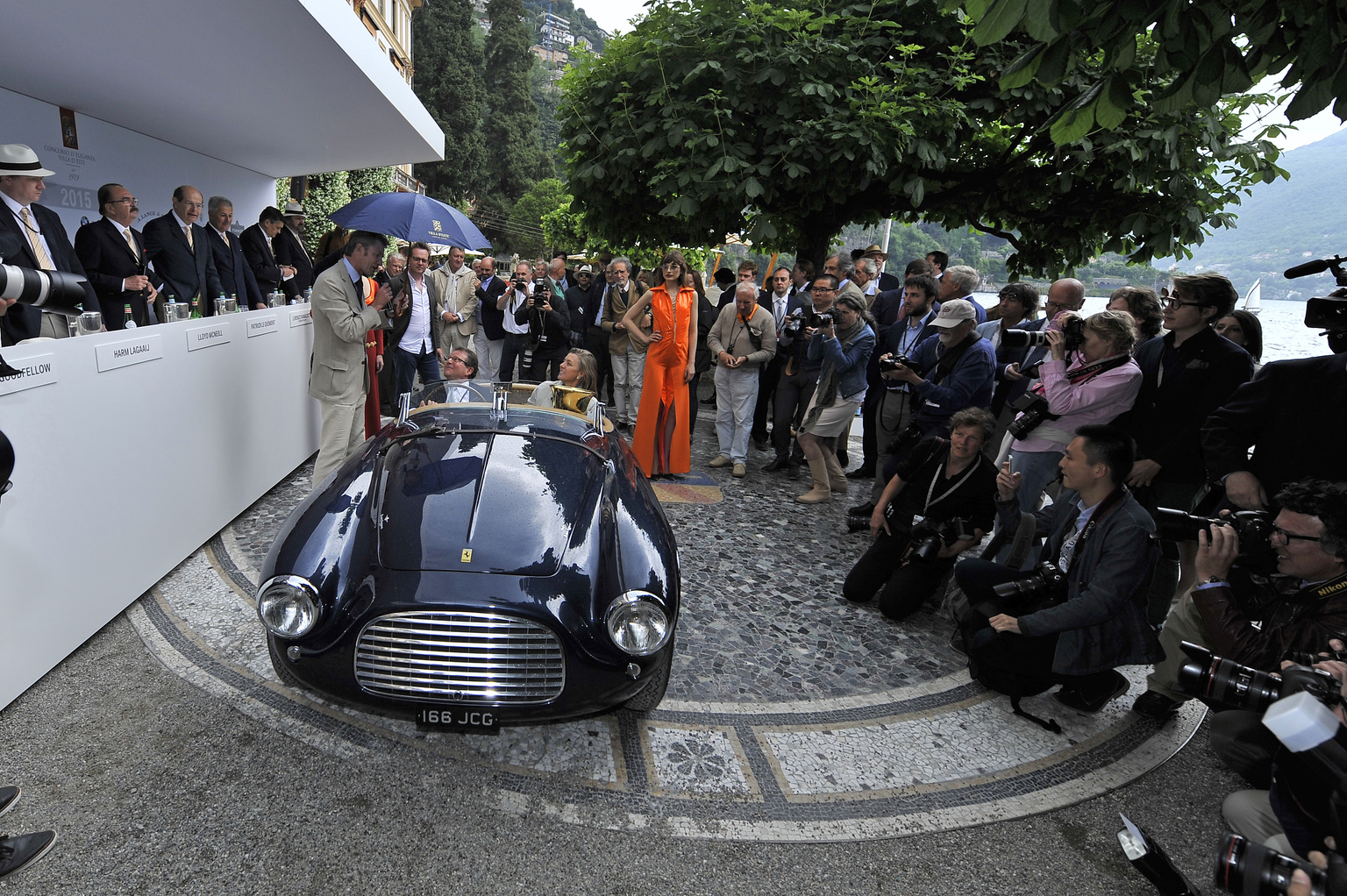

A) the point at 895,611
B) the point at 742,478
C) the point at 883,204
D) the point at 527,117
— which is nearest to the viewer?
the point at 895,611

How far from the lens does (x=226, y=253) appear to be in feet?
23.3

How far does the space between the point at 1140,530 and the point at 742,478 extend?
14.7ft

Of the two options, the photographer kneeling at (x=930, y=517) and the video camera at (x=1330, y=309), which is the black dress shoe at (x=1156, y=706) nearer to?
the photographer kneeling at (x=930, y=517)

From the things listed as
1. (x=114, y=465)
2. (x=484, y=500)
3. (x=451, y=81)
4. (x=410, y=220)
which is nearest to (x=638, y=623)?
(x=484, y=500)

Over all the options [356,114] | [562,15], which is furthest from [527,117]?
[562,15]

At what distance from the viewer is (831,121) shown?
25.4 feet

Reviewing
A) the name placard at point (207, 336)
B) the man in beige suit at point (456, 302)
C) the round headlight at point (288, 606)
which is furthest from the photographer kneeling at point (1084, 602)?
the man in beige suit at point (456, 302)

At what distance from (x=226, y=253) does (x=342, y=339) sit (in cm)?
266

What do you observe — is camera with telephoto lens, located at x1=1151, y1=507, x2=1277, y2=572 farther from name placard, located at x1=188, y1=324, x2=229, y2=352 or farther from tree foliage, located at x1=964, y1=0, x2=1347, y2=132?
name placard, located at x1=188, y1=324, x2=229, y2=352

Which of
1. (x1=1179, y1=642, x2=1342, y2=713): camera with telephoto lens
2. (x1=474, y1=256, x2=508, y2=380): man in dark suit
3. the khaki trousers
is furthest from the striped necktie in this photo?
(x1=1179, y1=642, x2=1342, y2=713): camera with telephoto lens

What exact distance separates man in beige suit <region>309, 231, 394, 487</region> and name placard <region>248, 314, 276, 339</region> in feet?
1.70

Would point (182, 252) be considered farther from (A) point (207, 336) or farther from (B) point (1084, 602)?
(B) point (1084, 602)

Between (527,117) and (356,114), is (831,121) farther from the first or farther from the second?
(527,117)

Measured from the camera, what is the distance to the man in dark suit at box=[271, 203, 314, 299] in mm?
8867
